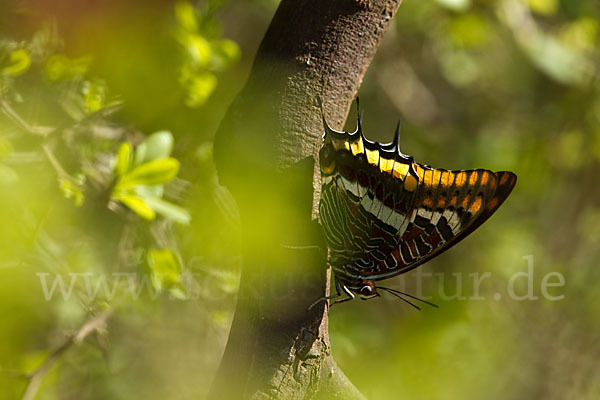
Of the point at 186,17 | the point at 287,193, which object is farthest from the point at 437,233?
the point at 186,17

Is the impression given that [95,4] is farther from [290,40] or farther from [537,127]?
[537,127]

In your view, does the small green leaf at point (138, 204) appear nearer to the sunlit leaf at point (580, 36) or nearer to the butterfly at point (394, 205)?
the butterfly at point (394, 205)

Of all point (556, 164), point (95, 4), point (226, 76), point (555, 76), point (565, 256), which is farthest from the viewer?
point (565, 256)

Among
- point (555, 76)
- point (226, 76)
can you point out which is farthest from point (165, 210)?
point (555, 76)

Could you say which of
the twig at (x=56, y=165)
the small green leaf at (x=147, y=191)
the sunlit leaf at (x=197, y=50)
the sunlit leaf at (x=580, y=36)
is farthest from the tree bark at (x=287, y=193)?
the sunlit leaf at (x=580, y=36)

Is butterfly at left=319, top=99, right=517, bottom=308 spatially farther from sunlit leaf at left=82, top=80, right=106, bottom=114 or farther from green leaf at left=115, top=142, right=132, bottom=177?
sunlit leaf at left=82, top=80, right=106, bottom=114

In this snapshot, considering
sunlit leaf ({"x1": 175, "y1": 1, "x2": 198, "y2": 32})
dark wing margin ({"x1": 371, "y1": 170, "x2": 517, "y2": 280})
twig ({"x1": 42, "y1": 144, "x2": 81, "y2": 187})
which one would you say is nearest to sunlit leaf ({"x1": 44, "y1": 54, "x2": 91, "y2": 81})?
twig ({"x1": 42, "y1": 144, "x2": 81, "y2": 187})
